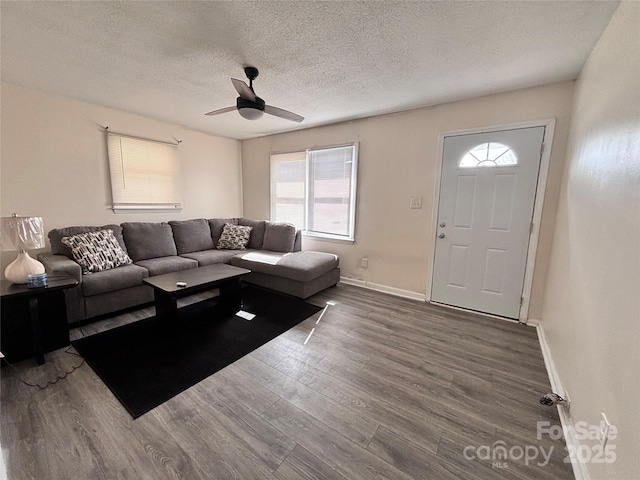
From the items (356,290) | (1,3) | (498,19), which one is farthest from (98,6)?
(356,290)

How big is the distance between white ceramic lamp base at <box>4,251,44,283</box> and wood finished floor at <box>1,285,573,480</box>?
0.64 m

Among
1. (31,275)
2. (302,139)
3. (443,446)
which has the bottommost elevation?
(443,446)

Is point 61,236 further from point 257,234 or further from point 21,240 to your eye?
point 257,234

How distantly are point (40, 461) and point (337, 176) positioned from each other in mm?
3684

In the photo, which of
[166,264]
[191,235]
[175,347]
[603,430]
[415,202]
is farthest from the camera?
[191,235]

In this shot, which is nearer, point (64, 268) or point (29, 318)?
point (29, 318)

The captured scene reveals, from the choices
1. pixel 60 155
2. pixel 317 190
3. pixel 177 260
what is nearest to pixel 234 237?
pixel 177 260

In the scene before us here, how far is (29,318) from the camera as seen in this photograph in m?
1.87

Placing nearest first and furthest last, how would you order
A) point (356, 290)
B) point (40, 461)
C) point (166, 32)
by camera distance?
point (40, 461) < point (166, 32) < point (356, 290)

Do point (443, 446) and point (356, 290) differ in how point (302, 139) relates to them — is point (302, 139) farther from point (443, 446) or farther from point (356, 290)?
point (443, 446)

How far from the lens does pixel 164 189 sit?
388 cm

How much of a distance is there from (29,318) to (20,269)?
387mm

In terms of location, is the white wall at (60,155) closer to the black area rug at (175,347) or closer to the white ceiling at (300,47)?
the white ceiling at (300,47)

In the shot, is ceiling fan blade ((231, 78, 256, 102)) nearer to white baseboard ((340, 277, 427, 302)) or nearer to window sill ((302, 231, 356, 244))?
window sill ((302, 231, 356, 244))
